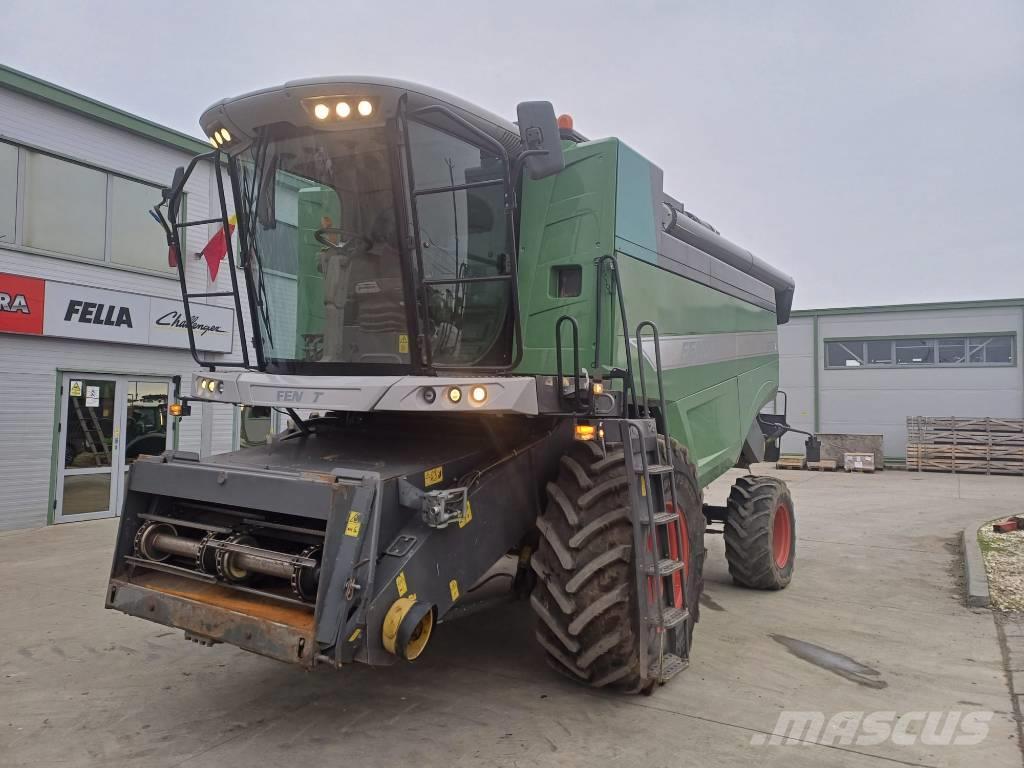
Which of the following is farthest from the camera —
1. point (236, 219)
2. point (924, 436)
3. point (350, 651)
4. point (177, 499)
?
point (924, 436)

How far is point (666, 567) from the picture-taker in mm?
3887

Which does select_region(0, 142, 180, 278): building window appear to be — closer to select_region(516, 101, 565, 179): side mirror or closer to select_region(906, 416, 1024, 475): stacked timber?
select_region(516, 101, 565, 179): side mirror

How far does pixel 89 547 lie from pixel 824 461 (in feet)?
59.4

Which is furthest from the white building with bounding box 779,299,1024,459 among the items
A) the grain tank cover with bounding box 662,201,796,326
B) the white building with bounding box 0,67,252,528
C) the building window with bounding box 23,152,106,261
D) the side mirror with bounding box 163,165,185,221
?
the side mirror with bounding box 163,165,185,221

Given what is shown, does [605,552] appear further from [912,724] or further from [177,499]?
[177,499]

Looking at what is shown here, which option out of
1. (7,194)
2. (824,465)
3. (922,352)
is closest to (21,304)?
(7,194)

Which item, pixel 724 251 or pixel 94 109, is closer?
pixel 724 251

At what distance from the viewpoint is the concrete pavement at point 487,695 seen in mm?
3418

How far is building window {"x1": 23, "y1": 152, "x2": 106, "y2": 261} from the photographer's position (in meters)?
9.51

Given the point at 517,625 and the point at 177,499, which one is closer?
the point at 177,499

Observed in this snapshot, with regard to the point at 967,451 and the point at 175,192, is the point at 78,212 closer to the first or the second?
A: the point at 175,192

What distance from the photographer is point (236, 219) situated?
439 cm

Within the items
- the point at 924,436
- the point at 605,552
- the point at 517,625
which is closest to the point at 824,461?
the point at 924,436

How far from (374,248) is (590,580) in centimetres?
207
